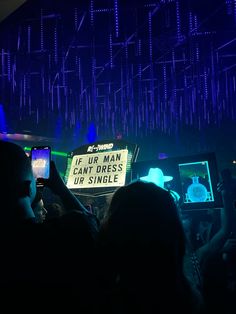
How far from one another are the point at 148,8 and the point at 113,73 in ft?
12.3

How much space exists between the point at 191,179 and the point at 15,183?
134 cm

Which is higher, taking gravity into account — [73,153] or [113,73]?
[113,73]

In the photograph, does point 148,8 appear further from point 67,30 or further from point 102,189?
point 102,189

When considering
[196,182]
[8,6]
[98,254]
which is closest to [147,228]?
[98,254]

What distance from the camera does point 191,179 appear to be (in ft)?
7.64

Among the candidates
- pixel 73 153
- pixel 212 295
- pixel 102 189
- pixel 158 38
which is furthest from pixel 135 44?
pixel 212 295

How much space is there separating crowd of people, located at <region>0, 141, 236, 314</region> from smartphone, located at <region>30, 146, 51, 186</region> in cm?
56

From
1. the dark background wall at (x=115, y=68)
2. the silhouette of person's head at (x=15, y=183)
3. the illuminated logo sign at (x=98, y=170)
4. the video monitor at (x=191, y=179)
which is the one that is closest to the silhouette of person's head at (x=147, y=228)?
the silhouette of person's head at (x=15, y=183)

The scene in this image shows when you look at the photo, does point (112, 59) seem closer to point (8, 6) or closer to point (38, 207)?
point (8, 6)

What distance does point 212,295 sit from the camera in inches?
76.9

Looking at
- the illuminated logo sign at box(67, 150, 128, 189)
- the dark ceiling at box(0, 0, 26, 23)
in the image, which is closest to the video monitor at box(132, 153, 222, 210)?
the illuminated logo sign at box(67, 150, 128, 189)

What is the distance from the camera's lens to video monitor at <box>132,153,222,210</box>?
2.22m

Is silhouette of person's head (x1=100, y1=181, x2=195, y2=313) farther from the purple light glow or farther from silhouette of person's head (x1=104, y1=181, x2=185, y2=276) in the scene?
the purple light glow

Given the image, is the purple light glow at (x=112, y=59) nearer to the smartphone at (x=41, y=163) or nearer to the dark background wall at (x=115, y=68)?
the dark background wall at (x=115, y=68)
